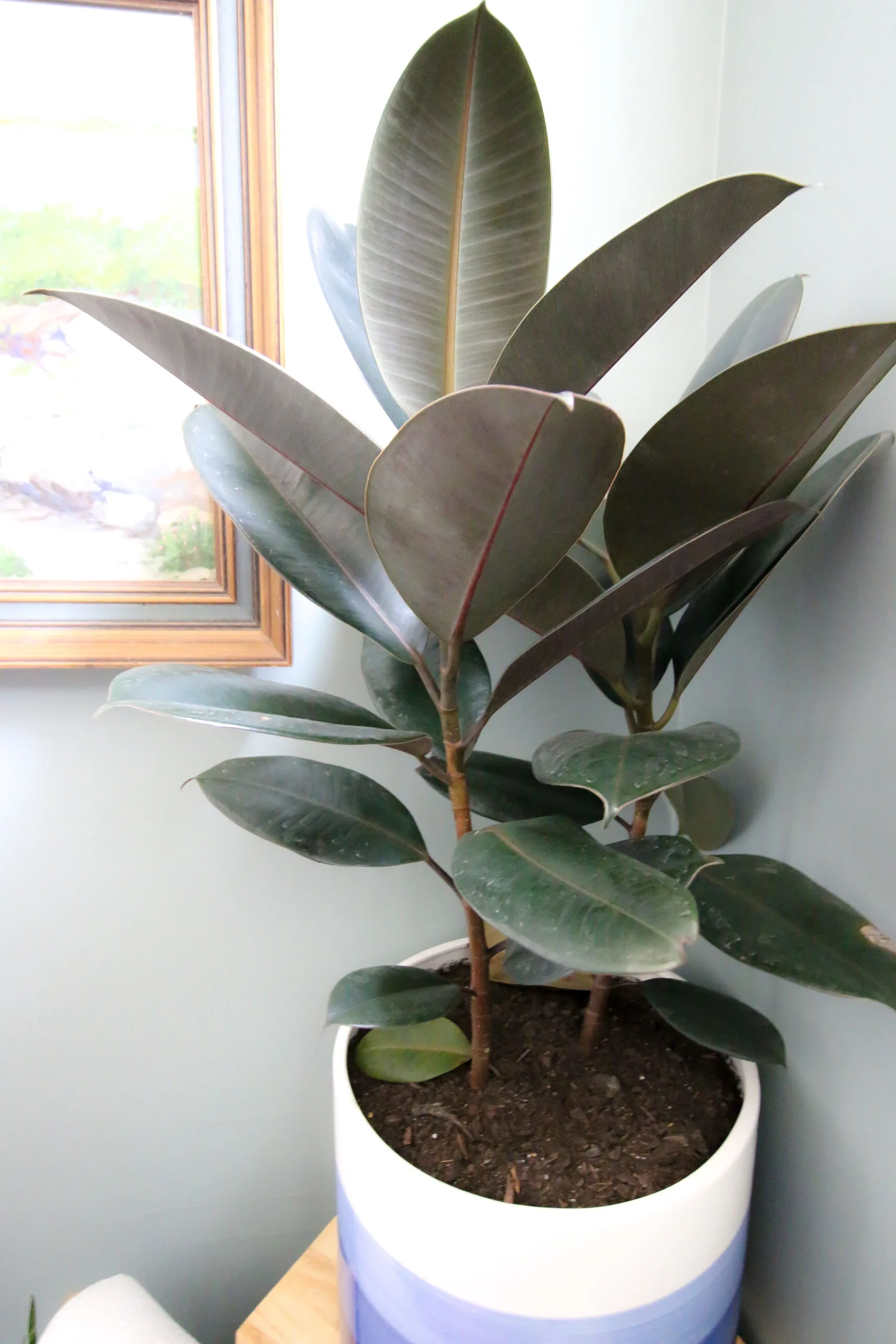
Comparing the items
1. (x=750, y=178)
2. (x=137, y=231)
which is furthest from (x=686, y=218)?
(x=137, y=231)

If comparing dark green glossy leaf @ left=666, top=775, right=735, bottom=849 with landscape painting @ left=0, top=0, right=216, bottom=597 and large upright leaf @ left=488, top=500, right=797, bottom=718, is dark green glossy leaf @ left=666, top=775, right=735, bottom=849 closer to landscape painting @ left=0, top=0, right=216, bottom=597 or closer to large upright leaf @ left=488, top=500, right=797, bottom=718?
large upright leaf @ left=488, top=500, right=797, bottom=718

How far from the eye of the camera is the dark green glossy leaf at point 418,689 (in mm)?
647

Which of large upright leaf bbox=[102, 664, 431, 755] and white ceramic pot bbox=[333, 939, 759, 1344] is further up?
large upright leaf bbox=[102, 664, 431, 755]

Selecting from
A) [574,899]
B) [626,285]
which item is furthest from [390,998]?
[626,285]

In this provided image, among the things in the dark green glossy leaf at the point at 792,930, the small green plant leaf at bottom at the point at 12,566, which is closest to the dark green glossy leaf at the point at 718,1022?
the dark green glossy leaf at the point at 792,930

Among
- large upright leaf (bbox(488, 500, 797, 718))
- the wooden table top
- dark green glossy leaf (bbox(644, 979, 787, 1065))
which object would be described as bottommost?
the wooden table top

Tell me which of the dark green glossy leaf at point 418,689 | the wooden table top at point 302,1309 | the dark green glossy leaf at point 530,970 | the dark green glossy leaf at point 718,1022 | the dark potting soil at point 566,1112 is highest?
the dark green glossy leaf at point 418,689

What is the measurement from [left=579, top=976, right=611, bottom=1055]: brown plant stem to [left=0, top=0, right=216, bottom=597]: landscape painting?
523 mm

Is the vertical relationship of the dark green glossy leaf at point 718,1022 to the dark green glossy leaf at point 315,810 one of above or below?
below

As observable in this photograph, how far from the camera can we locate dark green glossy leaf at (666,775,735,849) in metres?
0.71

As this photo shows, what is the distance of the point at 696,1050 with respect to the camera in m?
0.68

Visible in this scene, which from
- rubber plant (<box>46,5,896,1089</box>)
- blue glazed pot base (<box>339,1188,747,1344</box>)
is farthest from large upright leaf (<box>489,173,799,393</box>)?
blue glazed pot base (<box>339,1188,747,1344</box>)

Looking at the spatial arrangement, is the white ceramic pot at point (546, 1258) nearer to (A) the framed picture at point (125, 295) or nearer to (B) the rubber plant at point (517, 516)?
(B) the rubber plant at point (517, 516)

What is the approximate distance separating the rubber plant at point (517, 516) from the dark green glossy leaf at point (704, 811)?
10 centimetres
